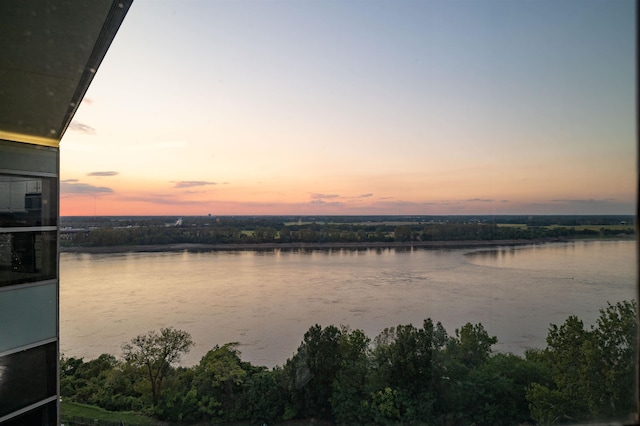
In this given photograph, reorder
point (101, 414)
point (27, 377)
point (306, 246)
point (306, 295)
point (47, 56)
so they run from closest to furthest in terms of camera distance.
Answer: point (47, 56) < point (27, 377) < point (101, 414) < point (306, 295) < point (306, 246)

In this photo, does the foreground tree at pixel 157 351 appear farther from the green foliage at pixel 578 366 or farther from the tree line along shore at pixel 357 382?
the green foliage at pixel 578 366

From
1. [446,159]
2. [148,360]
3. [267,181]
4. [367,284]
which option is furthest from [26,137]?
[367,284]

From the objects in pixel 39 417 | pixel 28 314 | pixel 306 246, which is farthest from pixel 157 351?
pixel 306 246

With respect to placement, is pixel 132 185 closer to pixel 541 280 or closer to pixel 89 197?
pixel 89 197

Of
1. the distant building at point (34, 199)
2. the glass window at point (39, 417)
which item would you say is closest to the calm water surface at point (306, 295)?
the glass window at point (39, 417)

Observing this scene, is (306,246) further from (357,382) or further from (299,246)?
(357,382)

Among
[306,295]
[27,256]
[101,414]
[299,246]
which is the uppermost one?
[27,256]

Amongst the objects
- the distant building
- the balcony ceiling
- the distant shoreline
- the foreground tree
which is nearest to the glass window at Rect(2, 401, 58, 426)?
the distant building
